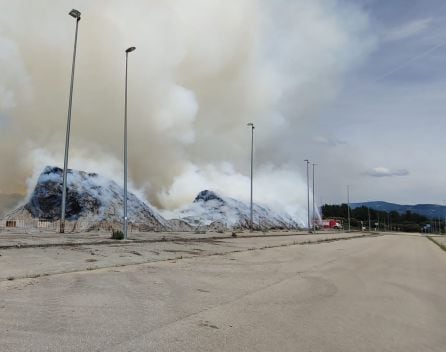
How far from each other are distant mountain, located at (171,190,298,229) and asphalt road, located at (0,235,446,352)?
54.9 meters

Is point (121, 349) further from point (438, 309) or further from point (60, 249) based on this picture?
point (60, 249)

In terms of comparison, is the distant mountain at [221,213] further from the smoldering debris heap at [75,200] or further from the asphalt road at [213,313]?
the asphalt road at [213,313]

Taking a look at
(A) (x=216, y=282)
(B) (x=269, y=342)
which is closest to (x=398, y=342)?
(B) (x=269, y=342)

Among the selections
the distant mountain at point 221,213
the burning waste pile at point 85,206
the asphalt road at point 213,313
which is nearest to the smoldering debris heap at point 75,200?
the burning waste pile at point 85,206

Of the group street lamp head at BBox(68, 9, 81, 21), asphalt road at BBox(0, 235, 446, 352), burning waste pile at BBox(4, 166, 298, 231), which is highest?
street lamp head at BBox(68, 9, 81, 21)

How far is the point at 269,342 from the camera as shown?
6195mm

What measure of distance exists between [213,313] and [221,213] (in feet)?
233

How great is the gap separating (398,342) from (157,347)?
369cm

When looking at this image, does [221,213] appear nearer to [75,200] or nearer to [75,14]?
[75,200]

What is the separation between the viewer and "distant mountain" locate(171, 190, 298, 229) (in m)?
72.4

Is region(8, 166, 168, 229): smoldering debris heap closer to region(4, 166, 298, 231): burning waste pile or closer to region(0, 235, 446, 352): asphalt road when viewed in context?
region(4, 166, 298, 231): burning waste pile

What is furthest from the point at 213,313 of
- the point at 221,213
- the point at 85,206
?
the point at 221,213

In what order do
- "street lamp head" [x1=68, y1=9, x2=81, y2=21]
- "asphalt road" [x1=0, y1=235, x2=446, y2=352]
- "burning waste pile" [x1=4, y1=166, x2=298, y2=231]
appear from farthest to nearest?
"burning waste pile" [x1=4, y1=166, x2=298, y2=231], "street lamp head" [x1=68, y1=9, x2=81, y2=21], "asphalt road" [x1=0, y1=235, x2=446, y2=352]

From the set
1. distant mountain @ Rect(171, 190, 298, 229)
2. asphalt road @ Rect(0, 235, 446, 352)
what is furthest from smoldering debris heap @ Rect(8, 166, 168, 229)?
asphalt road @ Rect(0, 235, 446, 352)
